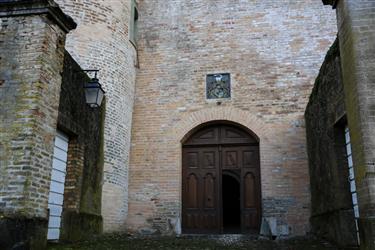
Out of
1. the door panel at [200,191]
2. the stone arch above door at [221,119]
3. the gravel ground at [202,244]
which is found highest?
the stone arch above door at [221,119]

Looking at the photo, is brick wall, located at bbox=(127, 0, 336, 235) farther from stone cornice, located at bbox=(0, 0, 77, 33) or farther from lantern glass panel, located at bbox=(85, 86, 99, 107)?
stone cornice, located at bbox=(0, 0, 77, 33)

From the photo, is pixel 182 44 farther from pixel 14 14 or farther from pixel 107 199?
pixel 14 14

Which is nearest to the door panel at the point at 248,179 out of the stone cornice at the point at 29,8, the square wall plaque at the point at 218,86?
the square wall plaque at the point at 218,86

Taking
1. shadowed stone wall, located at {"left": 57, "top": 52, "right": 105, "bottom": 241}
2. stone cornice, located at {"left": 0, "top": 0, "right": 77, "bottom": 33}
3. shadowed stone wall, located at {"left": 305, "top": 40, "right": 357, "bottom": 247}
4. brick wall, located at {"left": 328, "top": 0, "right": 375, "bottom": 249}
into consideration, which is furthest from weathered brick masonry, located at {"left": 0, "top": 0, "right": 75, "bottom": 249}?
shadowed stone wall, located at {"left": 305, "top": 40, "right": 357, "bottom": 247}

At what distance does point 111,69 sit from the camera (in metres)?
10.6

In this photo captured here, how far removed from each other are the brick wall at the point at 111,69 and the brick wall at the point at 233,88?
0.66 meters

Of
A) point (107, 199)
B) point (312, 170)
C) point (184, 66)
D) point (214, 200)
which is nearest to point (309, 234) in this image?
point (312, 170)

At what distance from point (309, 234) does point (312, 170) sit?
1490 millimetres

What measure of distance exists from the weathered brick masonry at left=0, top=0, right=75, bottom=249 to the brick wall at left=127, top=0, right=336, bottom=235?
4.86 m

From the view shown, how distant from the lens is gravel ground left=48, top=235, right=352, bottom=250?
7.40 metres

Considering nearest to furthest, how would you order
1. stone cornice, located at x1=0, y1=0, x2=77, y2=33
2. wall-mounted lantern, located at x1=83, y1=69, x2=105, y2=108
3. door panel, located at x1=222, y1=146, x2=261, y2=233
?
stone cornice, located at x1=0, y1=0, x2=77, y2=33
wall-mounted lantern, located at x1=83, y1=69, x2=105, y2=108
door panel, located at x1=222, y1=146, x2=261, y2=233

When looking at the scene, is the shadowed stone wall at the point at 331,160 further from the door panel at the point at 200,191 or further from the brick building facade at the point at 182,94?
the door panel at the point at 200,191

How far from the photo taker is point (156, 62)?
12211 mm

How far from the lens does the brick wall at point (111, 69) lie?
10133 mm
